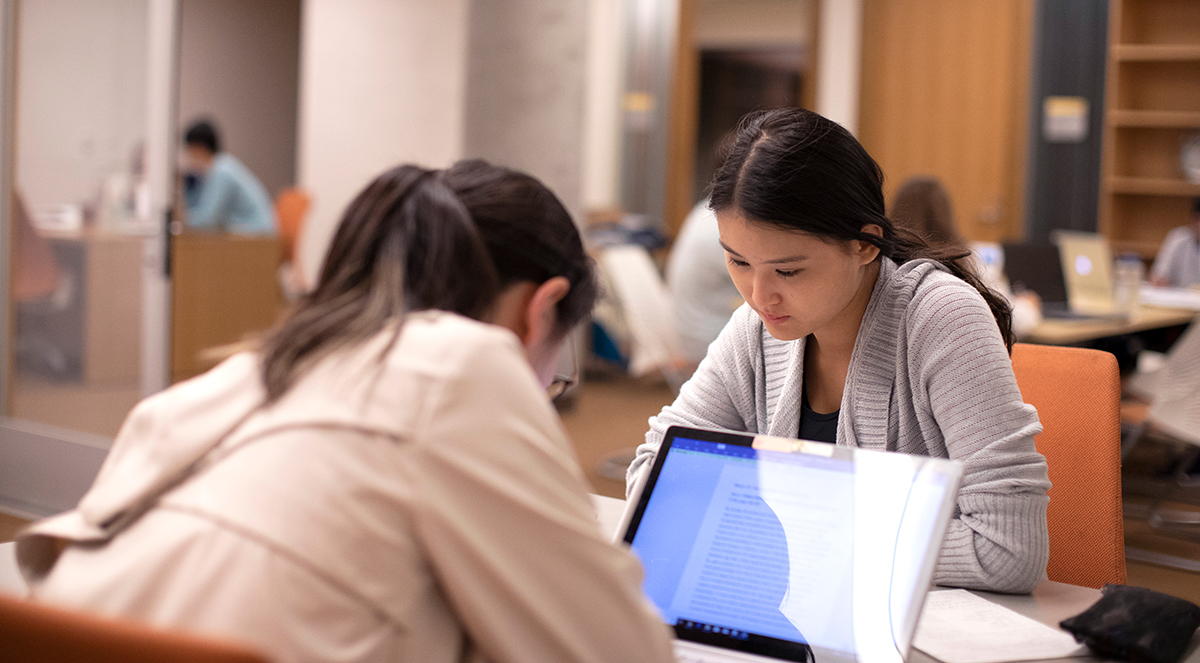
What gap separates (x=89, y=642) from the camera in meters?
0.67

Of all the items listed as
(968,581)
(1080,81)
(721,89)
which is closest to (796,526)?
(968,581)

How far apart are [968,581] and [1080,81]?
632 cm

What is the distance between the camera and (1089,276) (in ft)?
14.8

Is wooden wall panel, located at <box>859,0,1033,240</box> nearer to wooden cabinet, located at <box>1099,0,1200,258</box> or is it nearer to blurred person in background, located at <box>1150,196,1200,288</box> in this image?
wooden cabinet, located at <box>1099,0,1200,258</box>

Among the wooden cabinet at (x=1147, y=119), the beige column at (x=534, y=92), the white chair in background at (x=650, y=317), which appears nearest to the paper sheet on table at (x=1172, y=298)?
the wooden cabinet at (x=1147, y=119)

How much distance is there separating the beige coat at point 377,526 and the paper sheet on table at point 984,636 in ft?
1.26

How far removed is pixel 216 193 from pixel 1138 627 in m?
4.40

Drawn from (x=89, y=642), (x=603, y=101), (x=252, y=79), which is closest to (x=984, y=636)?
(x=89, y=642)

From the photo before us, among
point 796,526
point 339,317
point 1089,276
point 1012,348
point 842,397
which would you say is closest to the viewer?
point 339,317

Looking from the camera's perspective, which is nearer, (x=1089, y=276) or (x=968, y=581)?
(x=968, y=581)

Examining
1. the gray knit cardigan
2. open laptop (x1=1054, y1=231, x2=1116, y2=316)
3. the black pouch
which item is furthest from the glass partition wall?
open laptop (x1=1054, y1=231, x2=1116, y2=316)

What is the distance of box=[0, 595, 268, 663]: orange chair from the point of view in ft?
2.10

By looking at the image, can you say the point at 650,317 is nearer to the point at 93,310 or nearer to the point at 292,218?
the point at 93,310

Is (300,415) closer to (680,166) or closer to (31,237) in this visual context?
(31,237)
